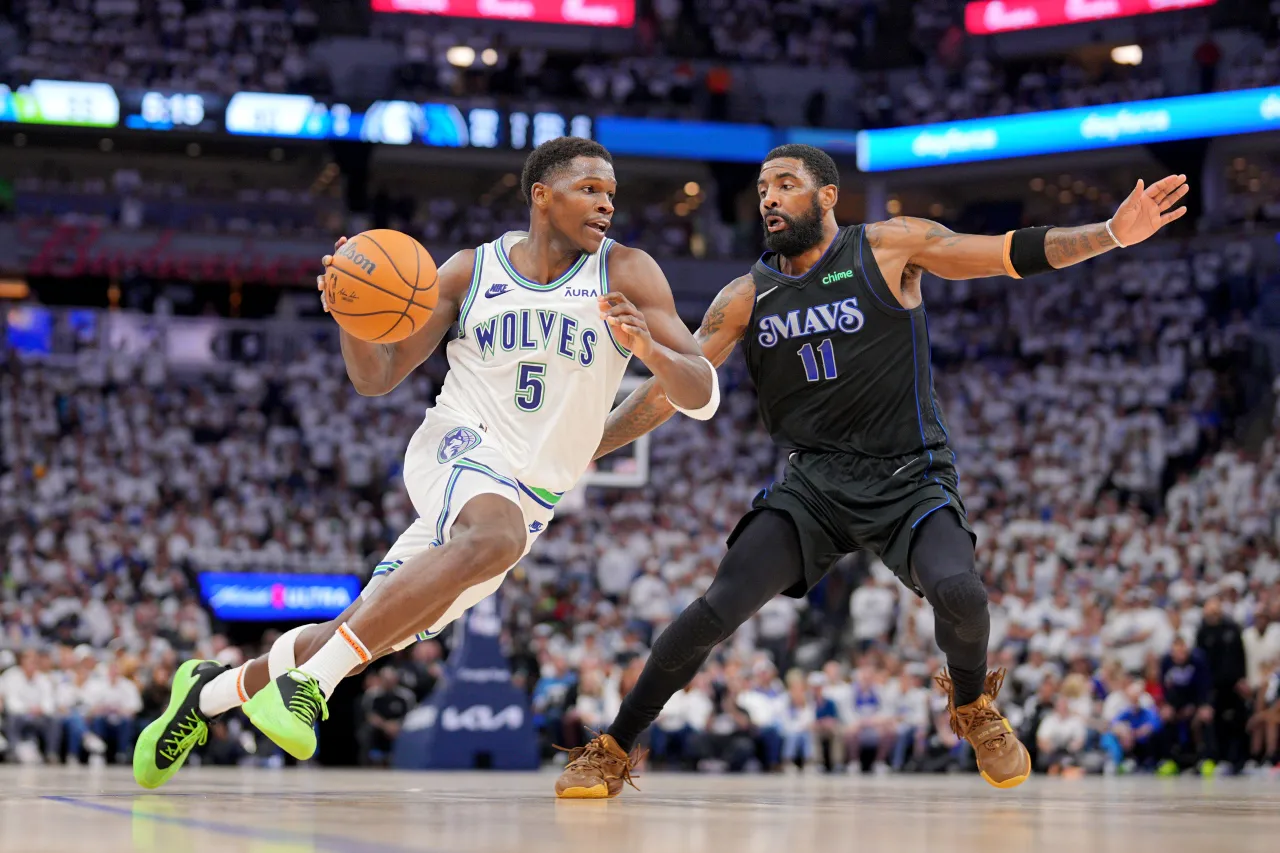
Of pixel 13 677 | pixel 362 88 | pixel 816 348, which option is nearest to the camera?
pixel 816 348


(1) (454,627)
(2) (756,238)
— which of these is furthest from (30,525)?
(2) (756,238)

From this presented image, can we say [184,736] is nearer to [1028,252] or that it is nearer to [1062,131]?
[1028,252]

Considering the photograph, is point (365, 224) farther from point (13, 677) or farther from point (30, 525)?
point (13, 677)

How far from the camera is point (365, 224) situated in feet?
93.7

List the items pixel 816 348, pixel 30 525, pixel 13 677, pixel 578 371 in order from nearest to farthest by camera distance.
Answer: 1. pixel 578 371
2. pixel 816 348
3. pixel 13 677
4. pixel 30 525

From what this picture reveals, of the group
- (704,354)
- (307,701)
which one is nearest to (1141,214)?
(704,354)

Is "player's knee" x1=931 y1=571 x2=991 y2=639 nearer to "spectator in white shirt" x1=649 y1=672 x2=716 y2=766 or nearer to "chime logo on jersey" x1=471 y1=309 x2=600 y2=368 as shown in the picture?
"chime logo on jersey" x1=471 y1=309 x2=600 y2=368

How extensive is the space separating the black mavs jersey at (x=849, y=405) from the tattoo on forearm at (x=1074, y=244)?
62 cm

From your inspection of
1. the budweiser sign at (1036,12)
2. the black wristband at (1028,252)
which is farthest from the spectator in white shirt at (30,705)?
the budweiser sign at (1036,12)

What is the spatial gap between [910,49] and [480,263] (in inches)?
1071

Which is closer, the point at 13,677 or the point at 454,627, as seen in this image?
the point at 13,677

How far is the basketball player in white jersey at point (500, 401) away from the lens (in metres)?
5.02

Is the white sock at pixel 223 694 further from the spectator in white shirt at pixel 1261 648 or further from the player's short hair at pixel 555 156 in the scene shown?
the spectator in white shirt at pixel 1261 648

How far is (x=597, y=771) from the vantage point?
572 centimetres
